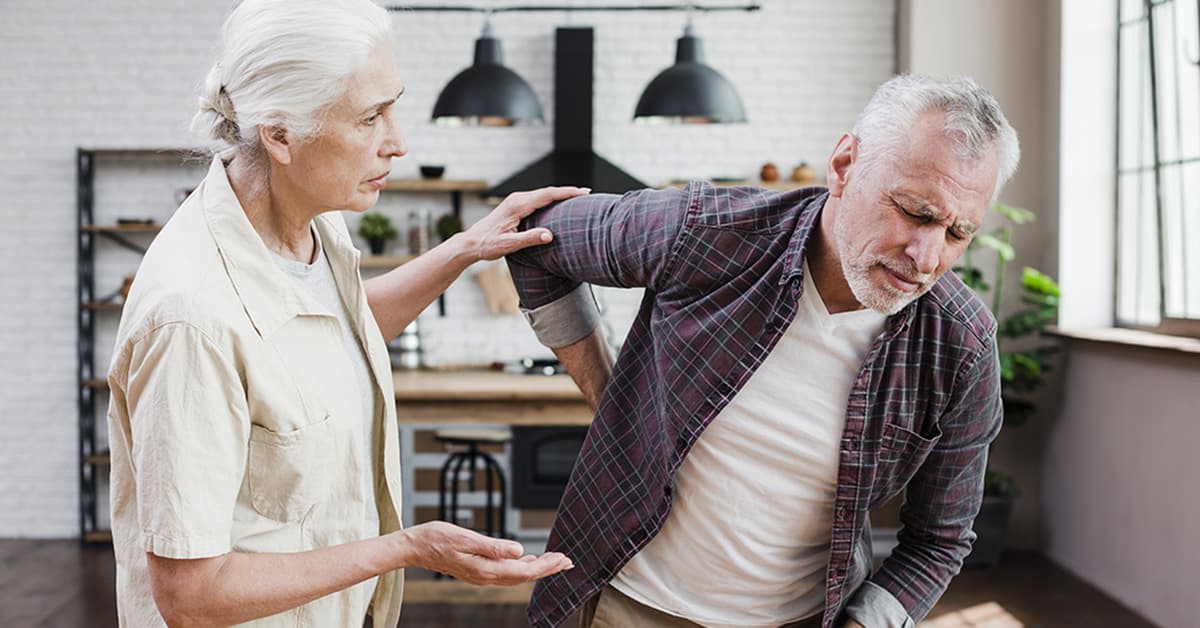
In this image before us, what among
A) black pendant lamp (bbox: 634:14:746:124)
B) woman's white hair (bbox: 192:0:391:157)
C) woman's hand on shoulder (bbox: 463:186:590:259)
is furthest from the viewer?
black pendant lamp (bbox: 634:14:746:124)

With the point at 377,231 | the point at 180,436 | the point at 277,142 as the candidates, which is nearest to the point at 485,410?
the point at 377,231

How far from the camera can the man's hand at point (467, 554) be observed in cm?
137

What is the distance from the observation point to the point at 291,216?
1.51 meters

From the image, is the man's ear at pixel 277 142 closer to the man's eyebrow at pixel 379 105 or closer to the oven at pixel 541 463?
the man's eyebrow at pixel 379 105

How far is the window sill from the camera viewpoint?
14.1 feet

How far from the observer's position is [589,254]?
5.81ft

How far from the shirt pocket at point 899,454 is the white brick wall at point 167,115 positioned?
15.6ft

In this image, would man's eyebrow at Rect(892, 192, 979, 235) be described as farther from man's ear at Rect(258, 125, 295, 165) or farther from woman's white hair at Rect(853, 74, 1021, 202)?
man's ear at Rect(258, 125, 295, 165)

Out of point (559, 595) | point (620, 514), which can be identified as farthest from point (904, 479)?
point (559, 595)

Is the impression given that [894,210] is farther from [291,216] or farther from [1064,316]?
[1064,316]

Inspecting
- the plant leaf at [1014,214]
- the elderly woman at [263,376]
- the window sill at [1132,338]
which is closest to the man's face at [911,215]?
the elderly woman at [263,376]

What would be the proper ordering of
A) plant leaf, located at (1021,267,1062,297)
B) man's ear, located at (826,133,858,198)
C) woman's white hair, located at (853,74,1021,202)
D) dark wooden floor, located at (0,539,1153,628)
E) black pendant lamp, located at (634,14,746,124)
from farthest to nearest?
1. plant leaf, located at (1021,267,1062,297)
2. black pendant lamp, located at (634,14,746,124)
3. dark wooden floor, located at (0,539,1153,628)
4. man's ear, located at (826,133,858,198)
5. woman's white hair, located at (853,74,1021,202)

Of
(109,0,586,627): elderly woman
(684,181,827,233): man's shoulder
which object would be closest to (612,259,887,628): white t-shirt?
(684,181,827,233): man's shoulder

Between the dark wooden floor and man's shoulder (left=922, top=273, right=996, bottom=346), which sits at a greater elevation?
man's shoulder (left=922, top=273, right=996, bottom=346)
